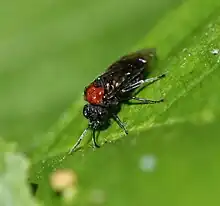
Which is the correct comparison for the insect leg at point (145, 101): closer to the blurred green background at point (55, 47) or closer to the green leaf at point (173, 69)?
the green leaf at point (173, 69)

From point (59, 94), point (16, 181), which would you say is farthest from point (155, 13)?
point (16, 181)

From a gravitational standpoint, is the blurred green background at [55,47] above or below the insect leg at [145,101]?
above

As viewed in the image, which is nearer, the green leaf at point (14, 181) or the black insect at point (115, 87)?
the green leaf at point (14, 181)

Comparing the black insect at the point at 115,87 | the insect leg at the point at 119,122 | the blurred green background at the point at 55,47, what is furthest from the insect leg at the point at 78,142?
the blurred green background at the point at 55,47

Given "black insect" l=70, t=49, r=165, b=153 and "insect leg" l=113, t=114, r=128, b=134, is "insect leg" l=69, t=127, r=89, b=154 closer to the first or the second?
"black insect" l=70, t=49, r=165, b=153

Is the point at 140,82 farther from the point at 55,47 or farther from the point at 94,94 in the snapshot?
the point at 55,47

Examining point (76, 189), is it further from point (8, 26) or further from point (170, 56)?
point (8, 26)

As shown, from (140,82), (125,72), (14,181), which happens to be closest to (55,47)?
(125,72)
